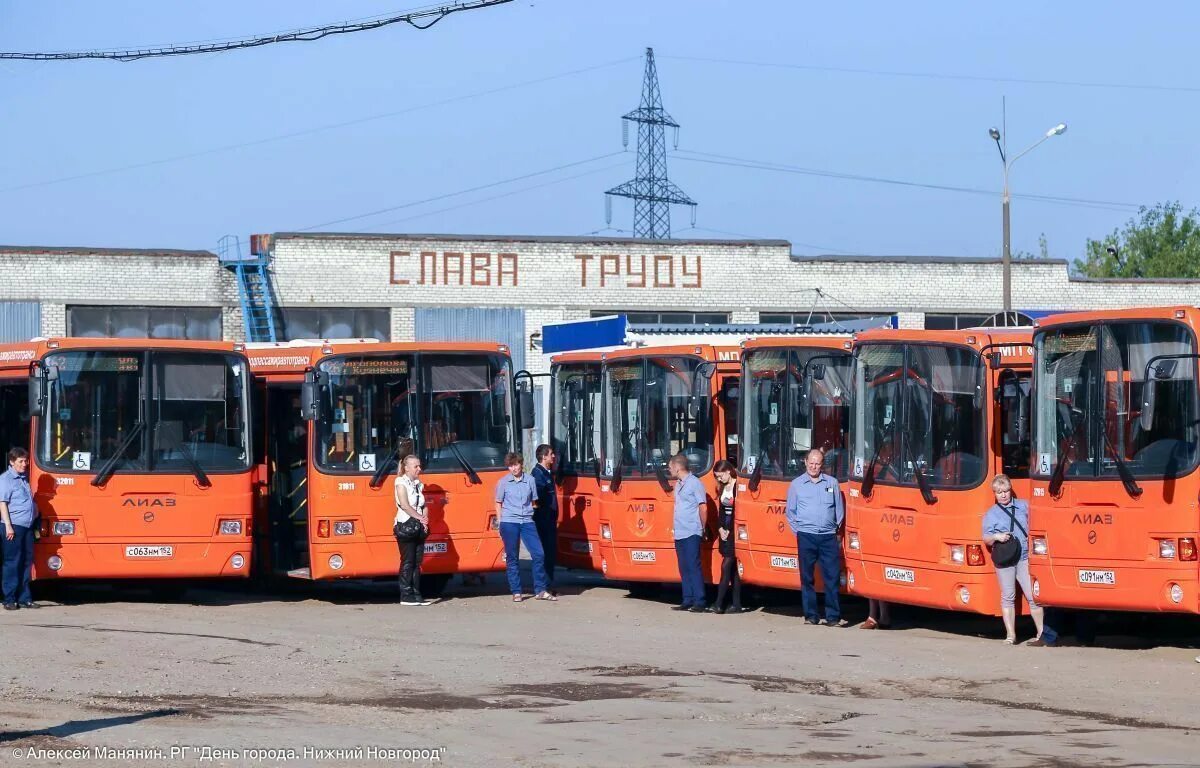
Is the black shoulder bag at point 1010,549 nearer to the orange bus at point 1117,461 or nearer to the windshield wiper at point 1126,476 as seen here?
the orange bus at point 1117,461

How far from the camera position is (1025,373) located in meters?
15.8

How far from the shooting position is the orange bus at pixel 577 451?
20703 millimetres

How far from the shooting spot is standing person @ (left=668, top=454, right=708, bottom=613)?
1830 cm

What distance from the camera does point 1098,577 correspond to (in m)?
14.2

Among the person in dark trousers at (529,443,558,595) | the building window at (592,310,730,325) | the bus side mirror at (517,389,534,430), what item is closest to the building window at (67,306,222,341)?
the building window at (592,310,730,325)

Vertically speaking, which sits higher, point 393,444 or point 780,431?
point 780,431

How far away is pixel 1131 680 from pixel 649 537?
7.25m


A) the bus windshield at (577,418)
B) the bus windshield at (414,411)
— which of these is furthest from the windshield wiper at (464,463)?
the bus windshield at (577,418)

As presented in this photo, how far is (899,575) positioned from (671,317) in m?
27.7

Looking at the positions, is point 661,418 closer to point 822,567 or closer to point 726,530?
point 726,530

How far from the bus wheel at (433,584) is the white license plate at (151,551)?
3261 mm

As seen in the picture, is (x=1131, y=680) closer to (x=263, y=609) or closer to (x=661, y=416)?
(x=661, y=416)

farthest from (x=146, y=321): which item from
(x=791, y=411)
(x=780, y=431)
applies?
(x=791, y=411)

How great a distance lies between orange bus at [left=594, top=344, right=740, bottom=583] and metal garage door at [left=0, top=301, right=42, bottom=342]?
23887mm
